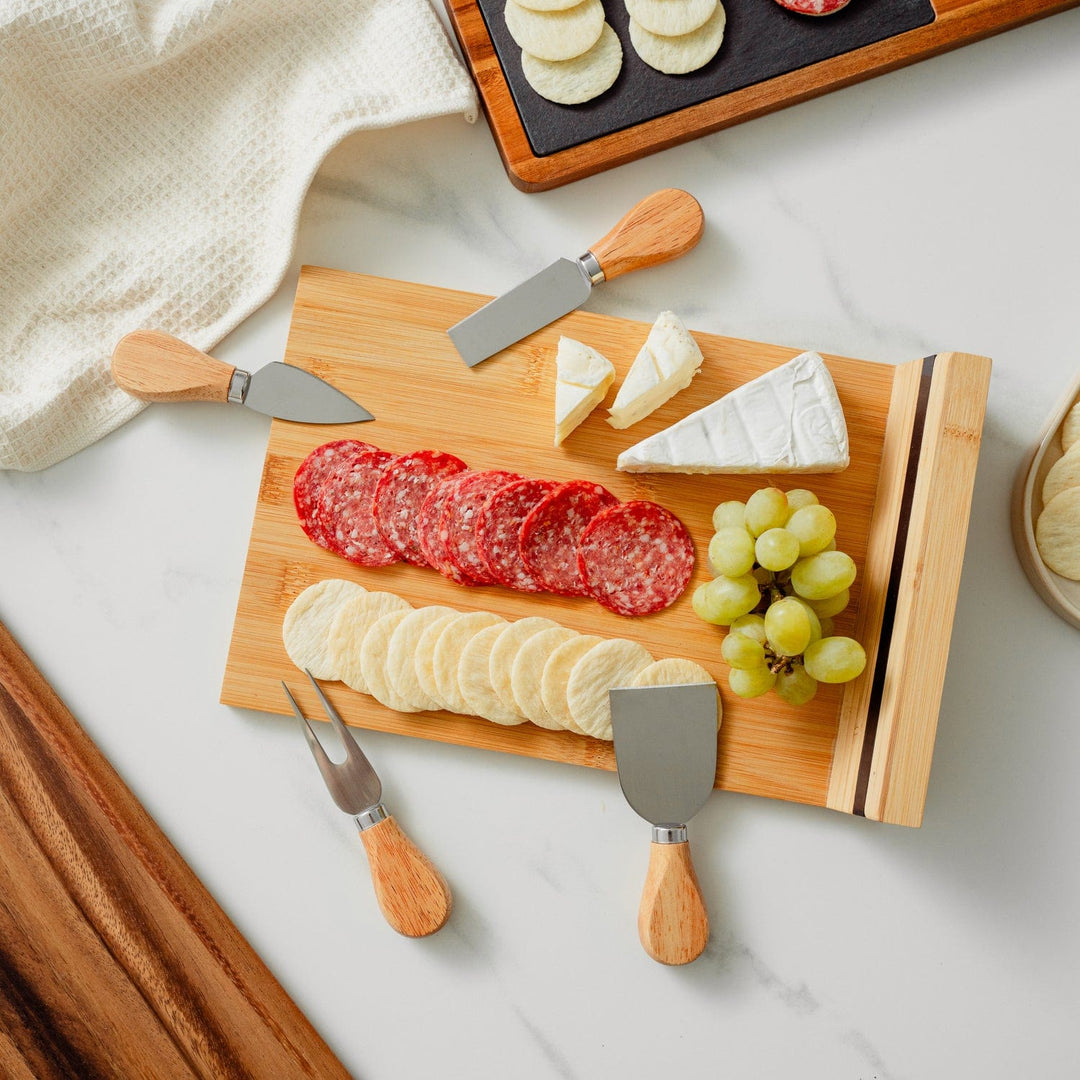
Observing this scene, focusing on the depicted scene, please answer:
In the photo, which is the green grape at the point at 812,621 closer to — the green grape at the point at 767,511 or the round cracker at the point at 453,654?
the green grape at the point at 767,511

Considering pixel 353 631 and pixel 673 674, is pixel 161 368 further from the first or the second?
pixel 673 674

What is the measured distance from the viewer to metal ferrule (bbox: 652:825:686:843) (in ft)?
4.47

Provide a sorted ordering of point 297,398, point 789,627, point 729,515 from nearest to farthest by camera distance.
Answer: point 789,627 → point 729,515 → point 297,398

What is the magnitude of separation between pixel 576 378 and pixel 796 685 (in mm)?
567

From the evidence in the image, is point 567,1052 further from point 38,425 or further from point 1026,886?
point 38,425

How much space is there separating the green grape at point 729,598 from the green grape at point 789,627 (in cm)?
4

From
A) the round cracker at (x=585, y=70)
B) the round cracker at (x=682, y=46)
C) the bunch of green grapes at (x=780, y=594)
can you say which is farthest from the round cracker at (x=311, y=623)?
the round cracker at (x=682, y=46)

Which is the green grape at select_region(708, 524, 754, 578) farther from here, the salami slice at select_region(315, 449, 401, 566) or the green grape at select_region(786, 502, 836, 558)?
the salami slice at select_region(315, 449, 401, 566)

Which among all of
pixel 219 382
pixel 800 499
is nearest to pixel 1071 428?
pixel 800 499

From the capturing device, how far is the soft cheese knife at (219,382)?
1401mm

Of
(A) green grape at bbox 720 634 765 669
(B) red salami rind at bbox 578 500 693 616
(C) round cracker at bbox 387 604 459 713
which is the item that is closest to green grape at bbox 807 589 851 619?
(A) green grape at bbox 720 634 765 669

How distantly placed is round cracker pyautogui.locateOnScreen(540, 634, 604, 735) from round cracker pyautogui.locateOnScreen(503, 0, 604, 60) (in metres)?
0.92

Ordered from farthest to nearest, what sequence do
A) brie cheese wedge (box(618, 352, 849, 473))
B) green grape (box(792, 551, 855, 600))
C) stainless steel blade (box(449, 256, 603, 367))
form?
stainless steel blade (box(449, 256, 603, 367)) < brie cheese wedge (box(618, 352, 849, 473)) < green grape (box(792, 551, 855, 600))

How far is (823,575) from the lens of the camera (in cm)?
121
